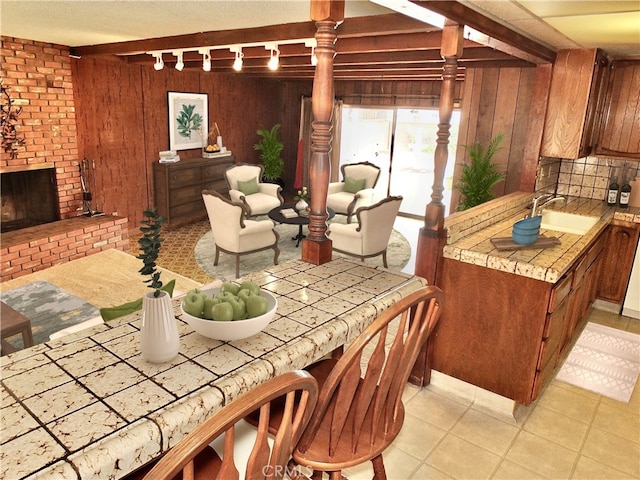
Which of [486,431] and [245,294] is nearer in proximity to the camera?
[245,294]

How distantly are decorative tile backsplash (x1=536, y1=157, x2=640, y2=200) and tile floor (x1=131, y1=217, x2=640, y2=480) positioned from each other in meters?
1.93

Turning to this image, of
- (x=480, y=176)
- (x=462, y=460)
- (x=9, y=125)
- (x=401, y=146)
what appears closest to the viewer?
(x=462, y=460)

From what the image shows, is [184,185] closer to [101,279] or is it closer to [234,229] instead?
[234,229]

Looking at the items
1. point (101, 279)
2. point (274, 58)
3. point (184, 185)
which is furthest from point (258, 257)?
point (274, 58)

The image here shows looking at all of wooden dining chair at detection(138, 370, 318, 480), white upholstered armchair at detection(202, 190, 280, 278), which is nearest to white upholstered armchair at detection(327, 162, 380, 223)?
white upholstered armchair at detection(202, 190, 280, 278)

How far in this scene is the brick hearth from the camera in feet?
15.8

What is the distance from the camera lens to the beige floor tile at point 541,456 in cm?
229

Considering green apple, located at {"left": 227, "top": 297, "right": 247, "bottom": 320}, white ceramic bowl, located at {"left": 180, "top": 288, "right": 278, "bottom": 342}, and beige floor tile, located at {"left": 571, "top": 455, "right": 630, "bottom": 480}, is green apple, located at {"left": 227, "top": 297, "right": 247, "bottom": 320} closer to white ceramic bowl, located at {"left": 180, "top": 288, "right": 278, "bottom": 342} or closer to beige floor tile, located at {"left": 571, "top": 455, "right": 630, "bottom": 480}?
white ceramic bowl, located at {"left": 180, "top": 288, "right": 278, "bottom": 342}

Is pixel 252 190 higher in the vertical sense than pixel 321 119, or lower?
lower

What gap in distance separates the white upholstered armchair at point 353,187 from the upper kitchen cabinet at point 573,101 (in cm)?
337

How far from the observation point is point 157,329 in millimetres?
1167

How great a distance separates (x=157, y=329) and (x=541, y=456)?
2.16 m

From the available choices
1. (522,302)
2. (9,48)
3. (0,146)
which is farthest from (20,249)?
(522,302)

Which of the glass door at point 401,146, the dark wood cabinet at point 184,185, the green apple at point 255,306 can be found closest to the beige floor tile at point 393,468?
the green apple at point 255,306
